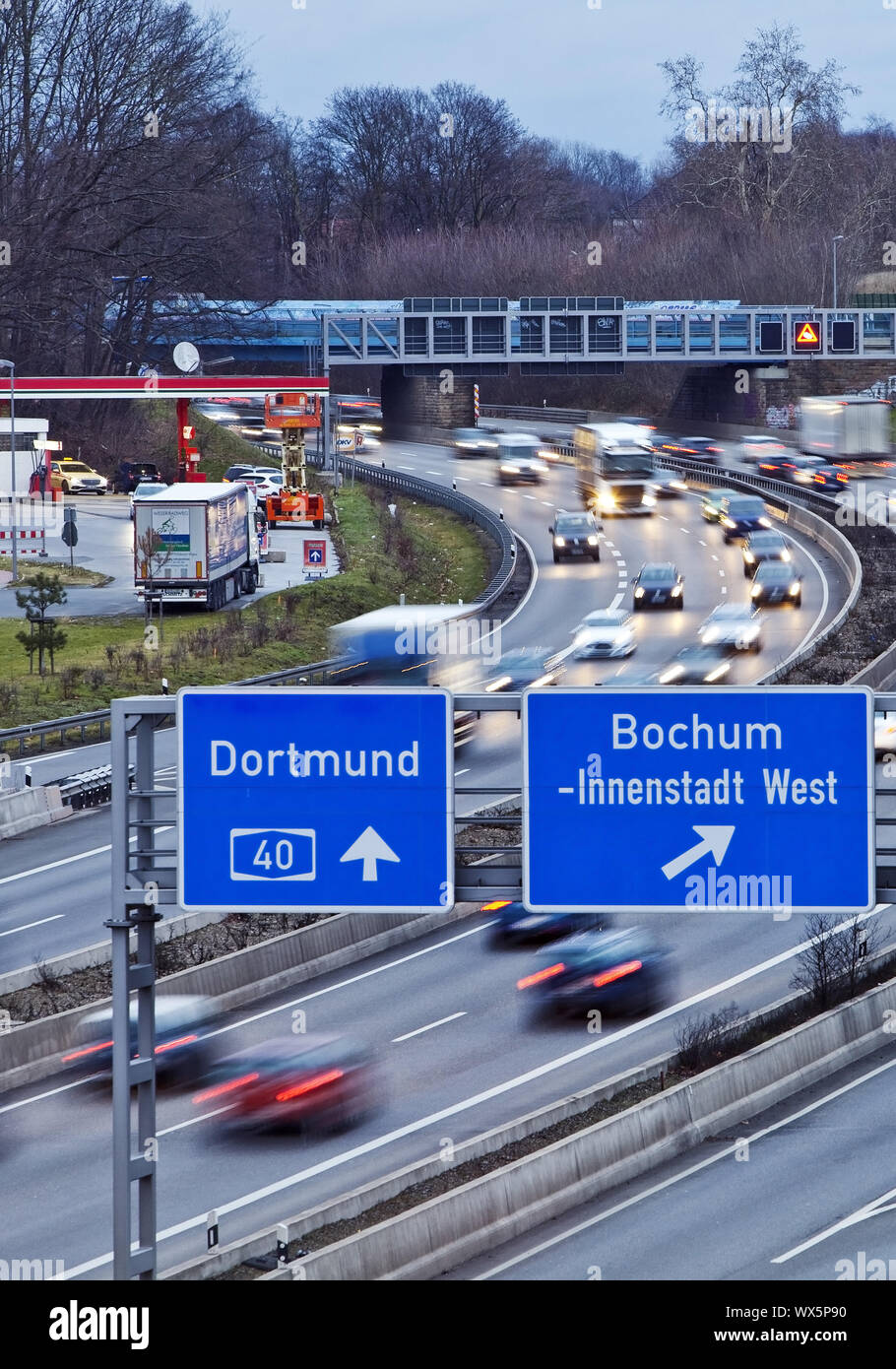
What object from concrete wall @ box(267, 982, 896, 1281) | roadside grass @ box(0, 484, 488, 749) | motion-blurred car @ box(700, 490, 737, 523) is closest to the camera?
concrete wall @ box(267, 982, 896, 1281)

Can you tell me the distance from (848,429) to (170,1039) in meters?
69.8

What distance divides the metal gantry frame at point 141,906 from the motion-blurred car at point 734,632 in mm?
A: 37883

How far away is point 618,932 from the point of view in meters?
30.8

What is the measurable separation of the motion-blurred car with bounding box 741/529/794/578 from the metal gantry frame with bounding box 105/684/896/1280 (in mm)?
50398

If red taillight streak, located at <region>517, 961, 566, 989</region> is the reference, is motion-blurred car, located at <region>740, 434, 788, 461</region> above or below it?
above

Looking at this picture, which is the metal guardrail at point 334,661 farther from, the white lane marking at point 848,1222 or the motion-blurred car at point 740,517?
the white lane marking at point 848,1222

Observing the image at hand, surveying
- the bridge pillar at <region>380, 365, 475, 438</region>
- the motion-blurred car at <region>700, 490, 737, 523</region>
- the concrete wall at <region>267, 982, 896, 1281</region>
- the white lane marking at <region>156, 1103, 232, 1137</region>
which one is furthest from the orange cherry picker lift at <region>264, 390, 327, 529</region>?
the white lane marking at <region>156, 1103, 232, 1137</region>

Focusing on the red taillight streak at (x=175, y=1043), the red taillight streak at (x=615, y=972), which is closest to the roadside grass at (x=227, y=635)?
the red taillight streak at (x=175, y=1043)

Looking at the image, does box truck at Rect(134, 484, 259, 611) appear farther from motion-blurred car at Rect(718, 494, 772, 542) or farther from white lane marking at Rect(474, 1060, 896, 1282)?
white lane marking at Rect(474, 1060, 896, 1282)

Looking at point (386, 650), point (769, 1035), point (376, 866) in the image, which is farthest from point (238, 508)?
point (376, 866)

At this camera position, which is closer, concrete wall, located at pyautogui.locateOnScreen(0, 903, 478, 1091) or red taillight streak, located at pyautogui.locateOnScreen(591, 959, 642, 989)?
concrete wall, located at pyautogui.locateOnScreen(0, 903, 478, 1091)

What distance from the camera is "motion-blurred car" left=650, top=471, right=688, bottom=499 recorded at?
266 ft

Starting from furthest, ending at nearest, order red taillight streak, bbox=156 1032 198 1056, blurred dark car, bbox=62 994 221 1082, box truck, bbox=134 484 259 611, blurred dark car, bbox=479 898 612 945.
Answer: box truck, bbox=134 484 259 611 → blurred dark car, bbox=479 898 612 945 → red taillight streak, bbox=156 1032 198 1056 → blurred dark car, bbox=62 994 221 1082

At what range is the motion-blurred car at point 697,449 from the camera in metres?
Answer: 90.0
